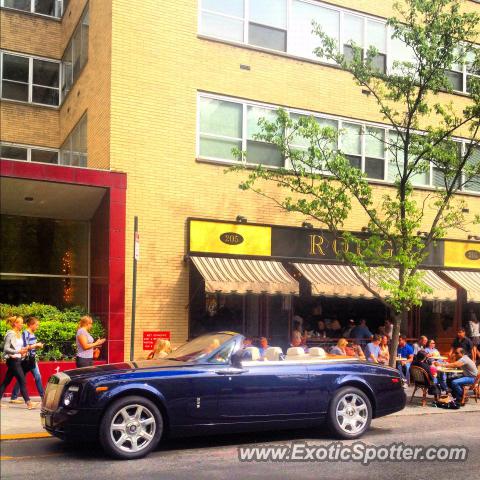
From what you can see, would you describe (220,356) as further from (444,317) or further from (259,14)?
(444,317)

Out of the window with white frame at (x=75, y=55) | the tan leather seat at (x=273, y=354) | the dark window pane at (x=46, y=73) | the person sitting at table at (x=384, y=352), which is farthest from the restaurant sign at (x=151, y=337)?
the dark window pane at (x=46, y=73)

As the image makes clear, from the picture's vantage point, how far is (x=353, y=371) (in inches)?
380

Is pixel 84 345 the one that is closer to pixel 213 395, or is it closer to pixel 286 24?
pixel 213 395

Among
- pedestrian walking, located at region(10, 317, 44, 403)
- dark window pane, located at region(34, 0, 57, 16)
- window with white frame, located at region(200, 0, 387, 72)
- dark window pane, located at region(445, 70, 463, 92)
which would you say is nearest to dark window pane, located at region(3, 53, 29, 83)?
dark window pane, located at region(34, 0, 57, 16)

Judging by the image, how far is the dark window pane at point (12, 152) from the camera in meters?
21.4

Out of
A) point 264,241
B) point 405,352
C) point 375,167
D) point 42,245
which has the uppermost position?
point 375,167

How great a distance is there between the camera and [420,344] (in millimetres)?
17062

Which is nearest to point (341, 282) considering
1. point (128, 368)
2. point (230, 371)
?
point (230, 371)

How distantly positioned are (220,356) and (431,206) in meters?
11.3

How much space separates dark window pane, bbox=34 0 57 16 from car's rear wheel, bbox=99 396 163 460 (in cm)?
1743

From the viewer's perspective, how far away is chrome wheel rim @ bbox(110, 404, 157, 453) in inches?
314

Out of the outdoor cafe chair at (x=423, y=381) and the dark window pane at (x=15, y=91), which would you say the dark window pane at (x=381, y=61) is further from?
the dark window pane at (x=15, y=91)

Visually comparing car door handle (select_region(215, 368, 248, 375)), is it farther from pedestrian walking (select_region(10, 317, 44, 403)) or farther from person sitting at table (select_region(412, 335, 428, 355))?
person sitting at table (select_region(412, 335, 428, 355))

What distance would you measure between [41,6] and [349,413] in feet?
58.7
